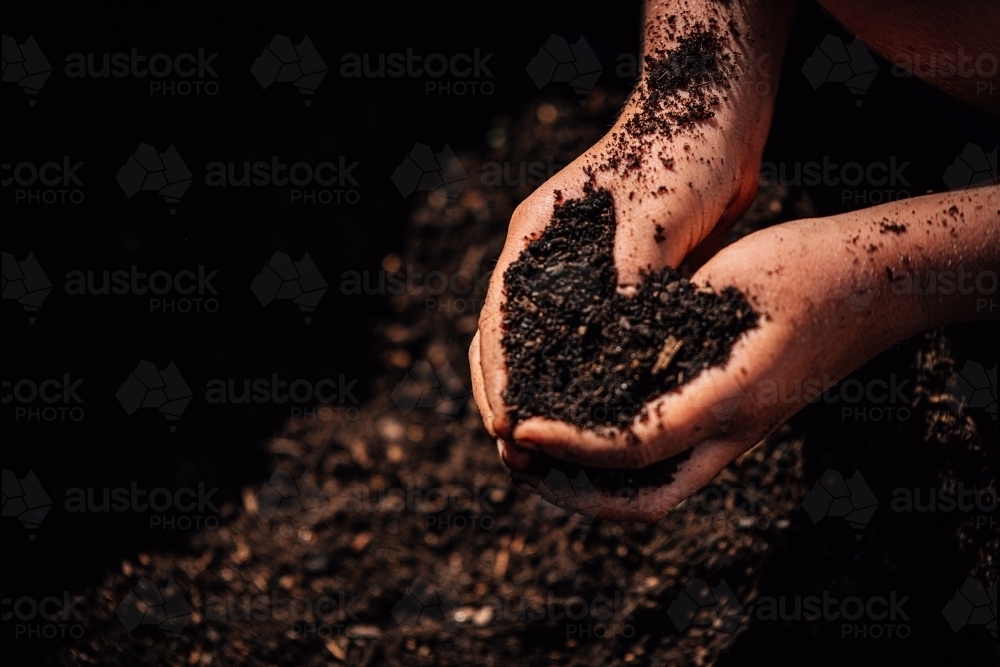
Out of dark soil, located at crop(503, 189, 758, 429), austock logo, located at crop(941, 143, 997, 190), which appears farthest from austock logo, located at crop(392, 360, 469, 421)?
austock logo, located at crop(941, 143, 997, 190)

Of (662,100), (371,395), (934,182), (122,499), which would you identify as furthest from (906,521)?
(122,499)

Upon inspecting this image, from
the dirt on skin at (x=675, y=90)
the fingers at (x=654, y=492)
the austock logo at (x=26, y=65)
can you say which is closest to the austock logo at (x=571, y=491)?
the fingers at (x=654, y=492)

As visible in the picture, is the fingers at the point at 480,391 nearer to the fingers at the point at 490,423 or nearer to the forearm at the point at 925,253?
the fingers at the point at 490,423

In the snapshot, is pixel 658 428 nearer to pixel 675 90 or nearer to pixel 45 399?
pixel 675 90

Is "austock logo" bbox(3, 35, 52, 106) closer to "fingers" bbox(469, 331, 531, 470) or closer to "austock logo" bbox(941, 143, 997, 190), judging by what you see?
"fingers" bbox(469, 331, 531, 470)

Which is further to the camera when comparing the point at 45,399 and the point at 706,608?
the point at 45,399

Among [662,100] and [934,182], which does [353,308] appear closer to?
[662,100]

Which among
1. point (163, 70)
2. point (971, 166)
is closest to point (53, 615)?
point (163, 70)
